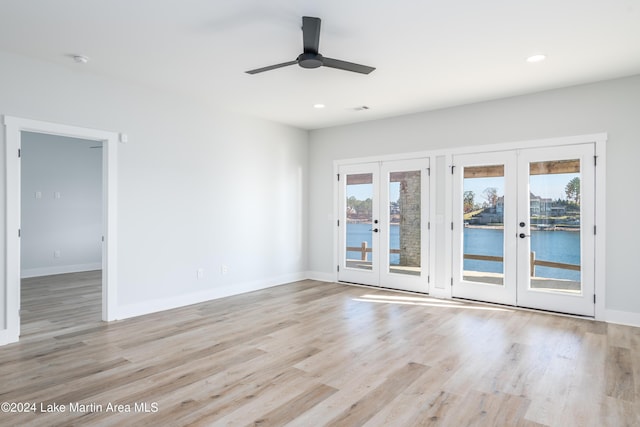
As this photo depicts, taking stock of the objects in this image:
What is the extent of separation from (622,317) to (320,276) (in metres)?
4.38

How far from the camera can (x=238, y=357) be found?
11.1 ft

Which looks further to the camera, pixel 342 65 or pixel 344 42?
pixel 344 42

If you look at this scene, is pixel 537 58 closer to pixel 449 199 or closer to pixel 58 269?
pixel 449 199

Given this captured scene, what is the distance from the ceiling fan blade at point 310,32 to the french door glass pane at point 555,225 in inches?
134

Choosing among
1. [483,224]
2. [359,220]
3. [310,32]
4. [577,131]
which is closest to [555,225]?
[483,224]

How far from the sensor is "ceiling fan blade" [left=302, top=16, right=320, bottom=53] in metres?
2.90

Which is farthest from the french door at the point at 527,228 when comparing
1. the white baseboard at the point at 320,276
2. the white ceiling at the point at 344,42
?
the white baseboard at the point at 320,276

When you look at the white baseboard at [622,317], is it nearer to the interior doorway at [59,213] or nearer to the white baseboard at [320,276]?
the white baseboard at [320,276]

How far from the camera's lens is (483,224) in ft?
17.4

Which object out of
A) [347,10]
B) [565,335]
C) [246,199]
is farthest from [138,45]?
[565,335]

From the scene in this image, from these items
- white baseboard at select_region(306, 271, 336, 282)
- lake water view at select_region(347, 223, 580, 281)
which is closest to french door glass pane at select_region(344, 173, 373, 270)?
white baseboard at select_region(306, 271, 336, 282)

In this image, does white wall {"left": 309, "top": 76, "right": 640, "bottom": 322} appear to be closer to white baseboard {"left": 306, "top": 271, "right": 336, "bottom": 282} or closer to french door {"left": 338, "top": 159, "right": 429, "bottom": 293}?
french door {"left": 338, "top": 159, "right": 429, "bottom": 293}

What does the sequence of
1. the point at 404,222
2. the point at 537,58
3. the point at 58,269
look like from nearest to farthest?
the point at 537,58, the point at 404,222, the point at 58,269

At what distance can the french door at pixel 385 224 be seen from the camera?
19.4 ft
